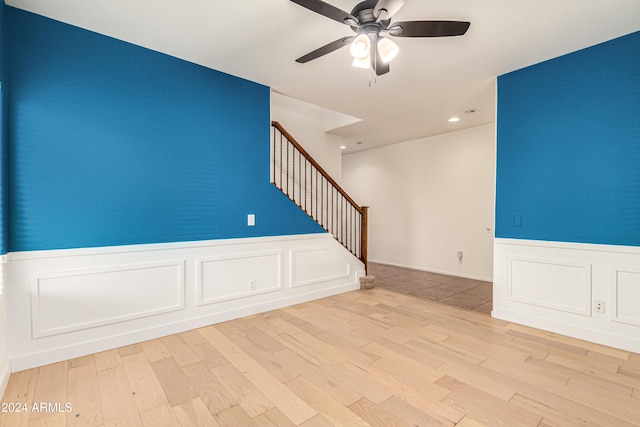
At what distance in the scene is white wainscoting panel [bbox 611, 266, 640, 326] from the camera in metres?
2.52

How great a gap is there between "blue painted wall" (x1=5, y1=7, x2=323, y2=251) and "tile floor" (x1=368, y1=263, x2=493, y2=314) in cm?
248

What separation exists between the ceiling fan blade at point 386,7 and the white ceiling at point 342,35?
15.7 inches

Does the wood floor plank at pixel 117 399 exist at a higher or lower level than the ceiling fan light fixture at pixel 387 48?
lower

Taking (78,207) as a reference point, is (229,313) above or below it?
below

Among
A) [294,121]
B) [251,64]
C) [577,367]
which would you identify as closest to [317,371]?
[577,367]

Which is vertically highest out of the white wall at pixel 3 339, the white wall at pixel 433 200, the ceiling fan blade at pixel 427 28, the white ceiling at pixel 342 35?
the white ceiling at pixel 342 35

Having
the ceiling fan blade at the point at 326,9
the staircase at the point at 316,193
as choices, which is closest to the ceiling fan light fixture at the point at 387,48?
the ceiling fan blade at the point at 326,9

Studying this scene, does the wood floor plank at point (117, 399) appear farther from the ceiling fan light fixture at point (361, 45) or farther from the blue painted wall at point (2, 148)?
the ceiling fan light fixture at point (361, 45)

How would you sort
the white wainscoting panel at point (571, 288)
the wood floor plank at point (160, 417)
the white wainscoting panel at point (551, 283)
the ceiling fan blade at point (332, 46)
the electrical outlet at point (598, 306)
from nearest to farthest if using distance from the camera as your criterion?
the wood floor plank at point (160, 417) < the ceiling fan blade at point (332, 46) < the white wainscoting panel at point (571, 288) < the electrical outlet at point (598, 306) < the white wainscoting panel at point (551, 283)

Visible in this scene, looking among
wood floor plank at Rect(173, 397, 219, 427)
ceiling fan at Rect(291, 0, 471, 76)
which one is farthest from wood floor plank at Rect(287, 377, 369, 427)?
ceiling fan at Rect(291, 0, 471, 76)

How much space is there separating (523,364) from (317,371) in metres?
1.62

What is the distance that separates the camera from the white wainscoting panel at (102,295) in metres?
2.32

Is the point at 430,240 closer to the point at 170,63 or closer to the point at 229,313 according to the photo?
the point at 229,313

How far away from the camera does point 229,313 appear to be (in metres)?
3.25
